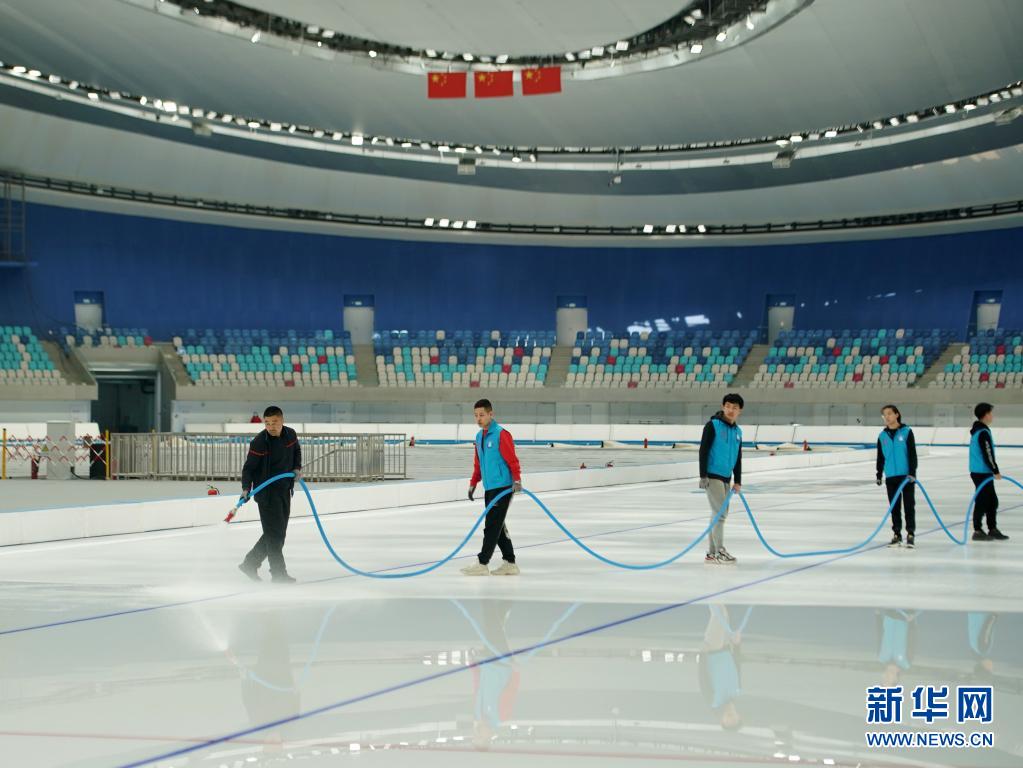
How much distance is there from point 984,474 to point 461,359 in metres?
35.3

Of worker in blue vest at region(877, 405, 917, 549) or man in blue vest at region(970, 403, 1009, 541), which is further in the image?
man in blue vest at region(970, 403, 1009, 541)

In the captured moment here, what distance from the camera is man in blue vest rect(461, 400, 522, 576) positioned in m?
10.1

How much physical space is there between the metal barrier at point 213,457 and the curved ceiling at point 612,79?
12.4m

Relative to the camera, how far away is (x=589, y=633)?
7.21m

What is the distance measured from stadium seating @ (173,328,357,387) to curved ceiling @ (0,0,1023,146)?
33.0ft

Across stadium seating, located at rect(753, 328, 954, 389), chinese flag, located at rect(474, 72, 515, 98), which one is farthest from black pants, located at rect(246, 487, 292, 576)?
stadium seating, located at rect(753, 328, 954, 389)

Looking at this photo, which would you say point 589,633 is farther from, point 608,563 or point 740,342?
point 740,342

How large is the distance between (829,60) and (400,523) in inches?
852

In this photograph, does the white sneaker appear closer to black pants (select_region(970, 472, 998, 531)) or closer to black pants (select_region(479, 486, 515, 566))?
black pants (select_region(479, 486, 515, 566))

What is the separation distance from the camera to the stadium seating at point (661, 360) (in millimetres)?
46844

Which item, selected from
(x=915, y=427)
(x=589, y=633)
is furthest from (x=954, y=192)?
(x=589, y=633)

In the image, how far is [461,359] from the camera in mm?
47812

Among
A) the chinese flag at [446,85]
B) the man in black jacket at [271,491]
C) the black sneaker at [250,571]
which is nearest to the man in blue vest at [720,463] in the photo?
the man in black jacket at [271,491]

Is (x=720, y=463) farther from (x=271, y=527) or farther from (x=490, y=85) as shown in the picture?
(x=490, y=85)
